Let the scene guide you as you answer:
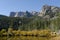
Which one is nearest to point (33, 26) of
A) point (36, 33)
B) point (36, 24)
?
point (36, 24)

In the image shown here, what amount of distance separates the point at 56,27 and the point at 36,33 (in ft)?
57.2

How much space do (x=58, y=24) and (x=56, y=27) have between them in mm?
2575

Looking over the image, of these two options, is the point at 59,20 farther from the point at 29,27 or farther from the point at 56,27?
the point at 29,27

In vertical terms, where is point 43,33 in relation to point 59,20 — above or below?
below

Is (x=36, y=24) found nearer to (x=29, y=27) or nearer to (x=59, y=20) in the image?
(x=29, y=27)

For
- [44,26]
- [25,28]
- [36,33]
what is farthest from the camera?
[25,28]

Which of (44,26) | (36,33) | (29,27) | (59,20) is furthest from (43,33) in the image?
(29,27)

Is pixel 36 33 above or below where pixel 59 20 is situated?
below

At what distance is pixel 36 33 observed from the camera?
13062 cm

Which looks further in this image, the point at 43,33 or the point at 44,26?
the point at 44,26

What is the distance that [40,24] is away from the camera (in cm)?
16738

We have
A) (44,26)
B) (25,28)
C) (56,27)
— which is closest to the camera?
(56,27)

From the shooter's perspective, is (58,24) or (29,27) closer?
(58,24)

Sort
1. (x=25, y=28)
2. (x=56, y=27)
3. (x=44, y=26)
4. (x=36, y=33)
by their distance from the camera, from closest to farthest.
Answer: (x=56, y=27) < (x=36, y=33) < (x=44, y=26) < (x=25, y=28)
